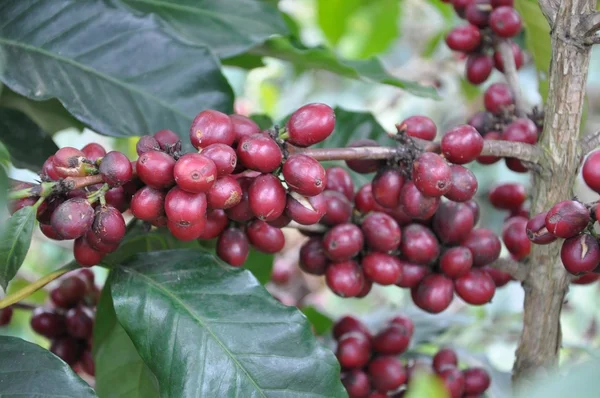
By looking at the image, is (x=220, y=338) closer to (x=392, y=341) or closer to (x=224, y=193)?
(x=224, y=193)

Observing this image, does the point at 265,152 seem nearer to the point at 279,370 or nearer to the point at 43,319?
the point at 279,370

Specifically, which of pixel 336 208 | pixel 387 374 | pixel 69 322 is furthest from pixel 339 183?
pixel 69 322

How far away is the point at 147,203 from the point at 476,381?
73 cm

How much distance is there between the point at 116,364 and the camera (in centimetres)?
100

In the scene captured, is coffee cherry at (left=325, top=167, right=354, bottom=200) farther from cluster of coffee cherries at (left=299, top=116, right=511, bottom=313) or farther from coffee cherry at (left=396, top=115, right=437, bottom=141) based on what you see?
coffee cherry at (left=396, top=115, right=437, bottom=141)

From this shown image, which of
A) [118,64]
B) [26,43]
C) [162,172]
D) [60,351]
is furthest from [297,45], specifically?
[60,351]

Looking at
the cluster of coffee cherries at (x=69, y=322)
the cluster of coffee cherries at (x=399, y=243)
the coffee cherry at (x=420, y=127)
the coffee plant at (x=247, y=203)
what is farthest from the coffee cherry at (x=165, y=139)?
the cluster of coffee cherries at (x=69, y=322)

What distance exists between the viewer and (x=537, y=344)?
0.99 meters

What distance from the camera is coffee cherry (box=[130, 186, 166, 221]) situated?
757 mm

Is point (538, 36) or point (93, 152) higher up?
point (538, 36)

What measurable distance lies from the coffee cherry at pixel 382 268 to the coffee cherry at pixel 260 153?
0.89 ft

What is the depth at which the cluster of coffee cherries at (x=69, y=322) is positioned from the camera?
4.02 feet

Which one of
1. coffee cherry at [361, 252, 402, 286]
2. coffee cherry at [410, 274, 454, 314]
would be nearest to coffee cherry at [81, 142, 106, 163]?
coffee cherry at [361, 252, 402, 286]

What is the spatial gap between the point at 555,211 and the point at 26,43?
0.81m
